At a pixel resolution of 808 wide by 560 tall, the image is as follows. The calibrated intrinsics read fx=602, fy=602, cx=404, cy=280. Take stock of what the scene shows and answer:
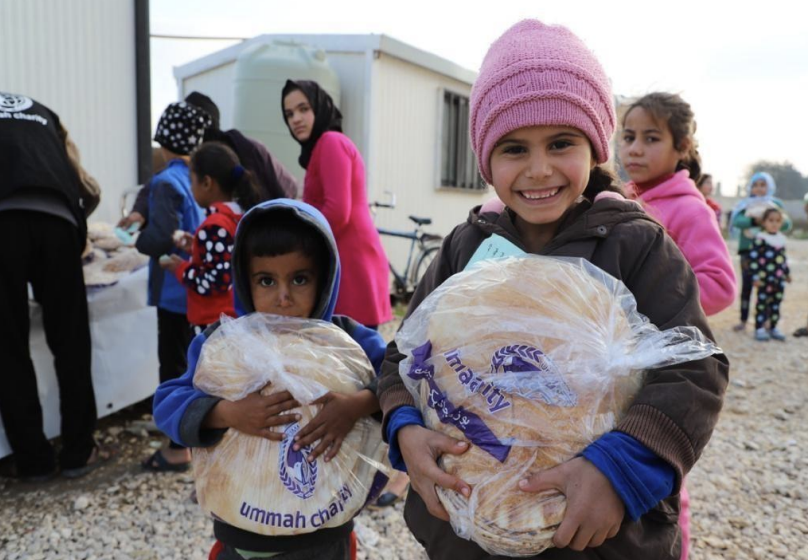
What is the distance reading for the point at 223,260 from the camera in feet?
8.80

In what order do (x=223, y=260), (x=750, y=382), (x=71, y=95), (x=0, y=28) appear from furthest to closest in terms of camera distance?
(x=750, y=382)
(x=71, y=95)
(x=0, y=28)
(x=223, y=260)

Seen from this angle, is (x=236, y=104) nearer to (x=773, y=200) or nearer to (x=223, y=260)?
(x=223, y=260)

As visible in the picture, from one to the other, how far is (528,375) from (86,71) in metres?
5.08

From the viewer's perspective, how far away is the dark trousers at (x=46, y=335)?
3.08 meters

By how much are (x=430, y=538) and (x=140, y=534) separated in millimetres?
2109

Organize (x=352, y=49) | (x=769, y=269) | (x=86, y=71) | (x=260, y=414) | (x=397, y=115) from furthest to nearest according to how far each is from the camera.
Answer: (x=397, y=115), (x=769, y=269), (x=352, y=49), (x=86, y=71), (x=260, y=414)

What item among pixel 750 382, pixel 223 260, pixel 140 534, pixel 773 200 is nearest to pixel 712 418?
pixel 223 260

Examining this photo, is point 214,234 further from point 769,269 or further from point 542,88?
point 769,269

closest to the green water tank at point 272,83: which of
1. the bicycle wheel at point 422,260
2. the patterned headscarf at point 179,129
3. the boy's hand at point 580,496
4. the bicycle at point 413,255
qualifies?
the bicycle at point 413,255

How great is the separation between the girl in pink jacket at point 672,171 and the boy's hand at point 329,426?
44.3 inches

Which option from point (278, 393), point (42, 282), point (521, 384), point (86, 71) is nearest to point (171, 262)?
point (42, 282)

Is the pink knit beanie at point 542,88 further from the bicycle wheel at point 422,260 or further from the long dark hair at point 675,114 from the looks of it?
the bicycle wheel at point 422,260

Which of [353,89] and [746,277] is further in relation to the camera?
[746,277]

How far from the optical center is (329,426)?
4.90 ft
